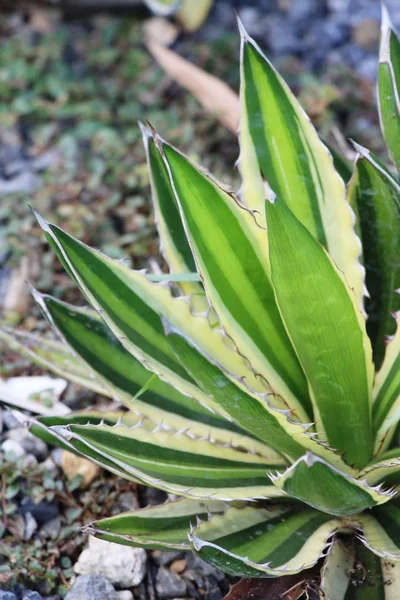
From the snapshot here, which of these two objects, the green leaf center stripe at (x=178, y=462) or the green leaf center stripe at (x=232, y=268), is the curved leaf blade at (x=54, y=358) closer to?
the green leaf center stripe at (x=178, y=462)

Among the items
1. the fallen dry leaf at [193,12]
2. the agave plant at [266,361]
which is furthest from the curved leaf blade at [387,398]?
the fallen dry leaf at [193,12]

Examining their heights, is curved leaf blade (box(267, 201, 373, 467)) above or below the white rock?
above

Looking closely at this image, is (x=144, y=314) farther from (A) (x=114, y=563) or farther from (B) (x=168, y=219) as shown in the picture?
(A) (x=114, y=563)

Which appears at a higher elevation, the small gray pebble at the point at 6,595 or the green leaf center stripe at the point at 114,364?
the green leaf center stripe at the point at 114,364

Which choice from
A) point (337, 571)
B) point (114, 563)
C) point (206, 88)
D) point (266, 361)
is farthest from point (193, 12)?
point (337, 571)

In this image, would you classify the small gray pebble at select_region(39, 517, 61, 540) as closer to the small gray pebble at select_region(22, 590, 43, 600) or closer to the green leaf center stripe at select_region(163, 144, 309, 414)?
the small gray pebble at select_region(22, 590, 43, 600)

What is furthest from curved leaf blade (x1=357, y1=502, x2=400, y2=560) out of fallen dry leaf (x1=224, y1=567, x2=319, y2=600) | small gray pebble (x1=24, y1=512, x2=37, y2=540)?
small gray pebble (x1=24, y1=512, x2=37, y2=540)

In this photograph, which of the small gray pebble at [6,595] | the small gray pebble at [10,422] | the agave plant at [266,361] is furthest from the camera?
the small gray pebble at [10,422]
